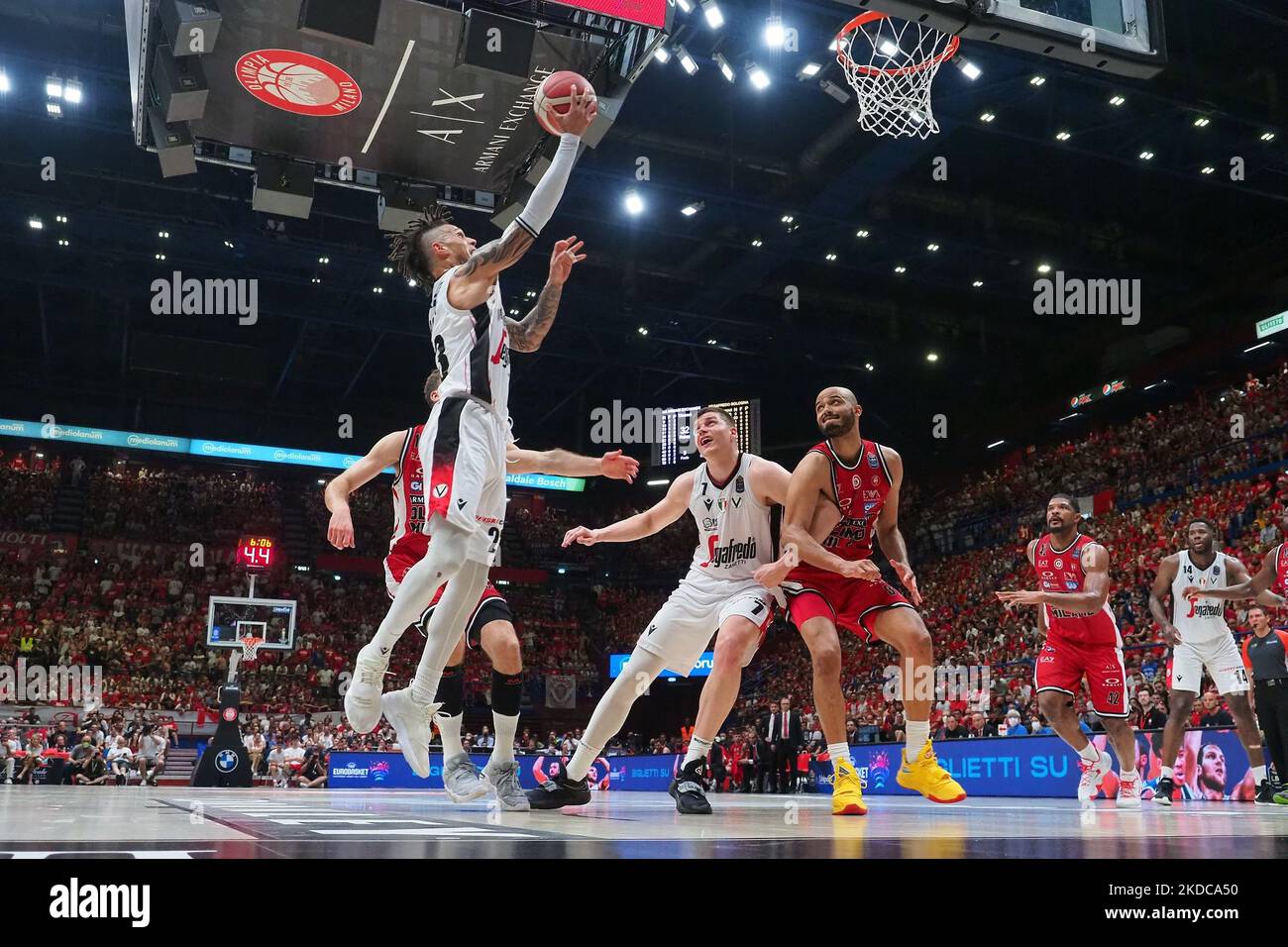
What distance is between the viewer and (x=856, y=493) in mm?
5324

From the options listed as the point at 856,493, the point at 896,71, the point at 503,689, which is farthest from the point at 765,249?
the point at 503,689

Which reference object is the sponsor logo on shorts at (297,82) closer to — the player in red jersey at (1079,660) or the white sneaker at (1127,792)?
the player in red jersey at (1079,660)

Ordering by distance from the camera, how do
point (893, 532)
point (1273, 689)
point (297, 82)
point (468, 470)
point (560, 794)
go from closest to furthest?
point (468, 470) < point (560, 794) < point (893, 532) < point (297, 82) < point (1273, 689)

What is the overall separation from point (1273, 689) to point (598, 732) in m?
5.55

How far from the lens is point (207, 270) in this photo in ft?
66.3

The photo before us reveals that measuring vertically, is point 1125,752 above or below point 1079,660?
below

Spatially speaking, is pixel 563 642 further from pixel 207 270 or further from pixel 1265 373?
pixel 1265 373

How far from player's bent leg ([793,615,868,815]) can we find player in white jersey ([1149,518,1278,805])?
4.29 metres

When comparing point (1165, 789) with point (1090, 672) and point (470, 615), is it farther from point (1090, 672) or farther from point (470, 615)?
point (470, 615)

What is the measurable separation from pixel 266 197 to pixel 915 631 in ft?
16.3

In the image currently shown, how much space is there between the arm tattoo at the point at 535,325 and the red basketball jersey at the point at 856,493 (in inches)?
60.1

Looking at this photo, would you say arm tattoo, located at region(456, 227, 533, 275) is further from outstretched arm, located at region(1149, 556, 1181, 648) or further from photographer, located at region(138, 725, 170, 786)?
photographer, located at region(138, 725, 170, 786)

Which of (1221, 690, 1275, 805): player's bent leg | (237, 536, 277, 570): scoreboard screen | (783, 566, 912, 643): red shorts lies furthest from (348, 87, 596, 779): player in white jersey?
(237, 536, 277, 570): scoreboard screen
